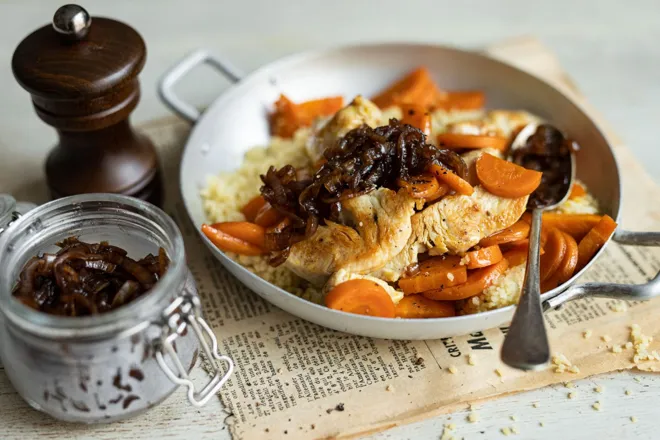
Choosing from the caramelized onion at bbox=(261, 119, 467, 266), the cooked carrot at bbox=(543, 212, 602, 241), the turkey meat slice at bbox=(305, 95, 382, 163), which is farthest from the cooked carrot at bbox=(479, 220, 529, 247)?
the turkey meat slice at bbox=(305, 95, 382, 163)

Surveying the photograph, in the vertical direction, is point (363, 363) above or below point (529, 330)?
below

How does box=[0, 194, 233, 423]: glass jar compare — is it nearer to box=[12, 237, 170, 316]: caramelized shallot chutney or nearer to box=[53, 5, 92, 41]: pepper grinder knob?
box=[12, 237, 170, 316]: caramelized shallot chutney

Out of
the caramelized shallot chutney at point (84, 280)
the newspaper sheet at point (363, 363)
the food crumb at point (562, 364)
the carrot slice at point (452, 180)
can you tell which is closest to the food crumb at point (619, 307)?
the newspaper sheet at point (363, 363)

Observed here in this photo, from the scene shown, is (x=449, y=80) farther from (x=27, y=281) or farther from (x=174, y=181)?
(x=27, y=281)

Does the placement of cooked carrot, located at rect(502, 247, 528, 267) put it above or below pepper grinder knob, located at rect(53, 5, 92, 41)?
below

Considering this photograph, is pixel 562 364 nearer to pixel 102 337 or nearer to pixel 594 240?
pixel 594 240

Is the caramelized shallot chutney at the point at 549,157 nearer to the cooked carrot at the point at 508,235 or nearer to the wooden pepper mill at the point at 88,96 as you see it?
the cooked carrot at the point at 508,235

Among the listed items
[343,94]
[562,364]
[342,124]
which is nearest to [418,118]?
[342,124]
